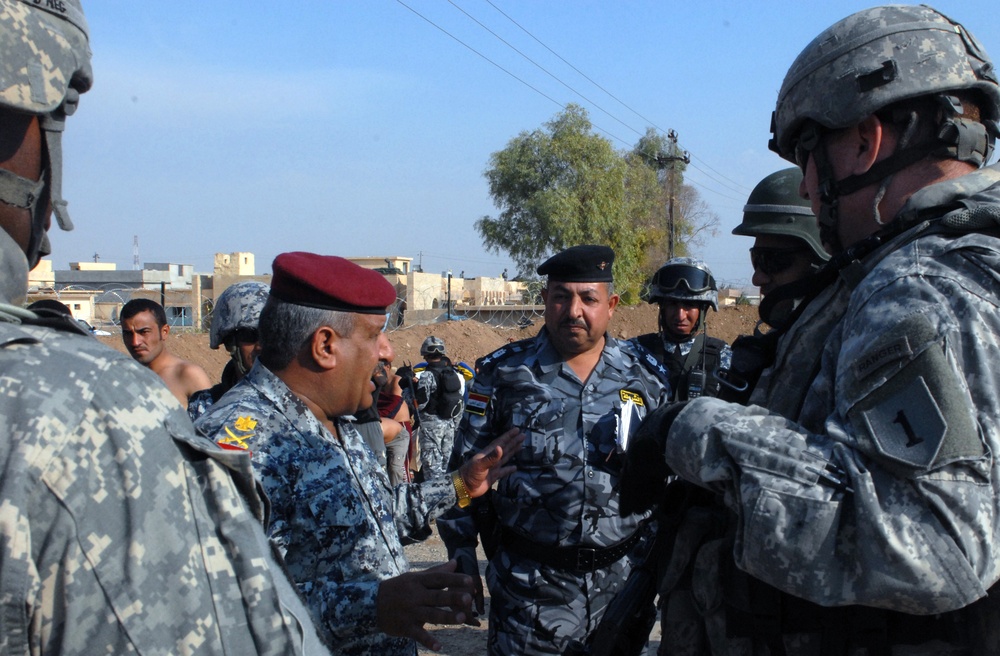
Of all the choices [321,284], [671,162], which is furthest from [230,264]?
[321,284]

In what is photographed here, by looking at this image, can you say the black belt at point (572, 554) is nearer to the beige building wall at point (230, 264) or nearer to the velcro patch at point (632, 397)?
the velcro patch at point (632, 397)

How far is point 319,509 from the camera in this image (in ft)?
7.01

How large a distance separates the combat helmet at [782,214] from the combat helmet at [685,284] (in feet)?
8.16

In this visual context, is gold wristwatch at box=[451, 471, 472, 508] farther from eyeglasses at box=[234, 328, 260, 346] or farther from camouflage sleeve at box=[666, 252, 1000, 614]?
eyeglasses at box=[234, 328, 260, 346]

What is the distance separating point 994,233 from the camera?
1.71 meters

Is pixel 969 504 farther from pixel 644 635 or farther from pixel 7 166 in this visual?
pixel 7 166

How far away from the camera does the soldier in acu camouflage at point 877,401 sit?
1.51 metres

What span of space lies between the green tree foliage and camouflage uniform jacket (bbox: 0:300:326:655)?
120 feet

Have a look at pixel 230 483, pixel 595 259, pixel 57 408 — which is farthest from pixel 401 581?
pixel 595 259

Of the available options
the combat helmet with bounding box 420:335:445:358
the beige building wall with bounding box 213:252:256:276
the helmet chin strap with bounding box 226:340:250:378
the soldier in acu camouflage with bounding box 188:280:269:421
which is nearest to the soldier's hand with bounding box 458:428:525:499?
the soldier in acu camouflage with bounding box 188:280:269:421

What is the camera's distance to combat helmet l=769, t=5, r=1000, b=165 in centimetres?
190

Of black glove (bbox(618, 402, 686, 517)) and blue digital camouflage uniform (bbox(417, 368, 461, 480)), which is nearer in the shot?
black glove (bbox(618, 402, 686, 517))

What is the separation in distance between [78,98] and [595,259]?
3.00 metres

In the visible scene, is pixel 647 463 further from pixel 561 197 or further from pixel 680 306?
pixel 561 197
